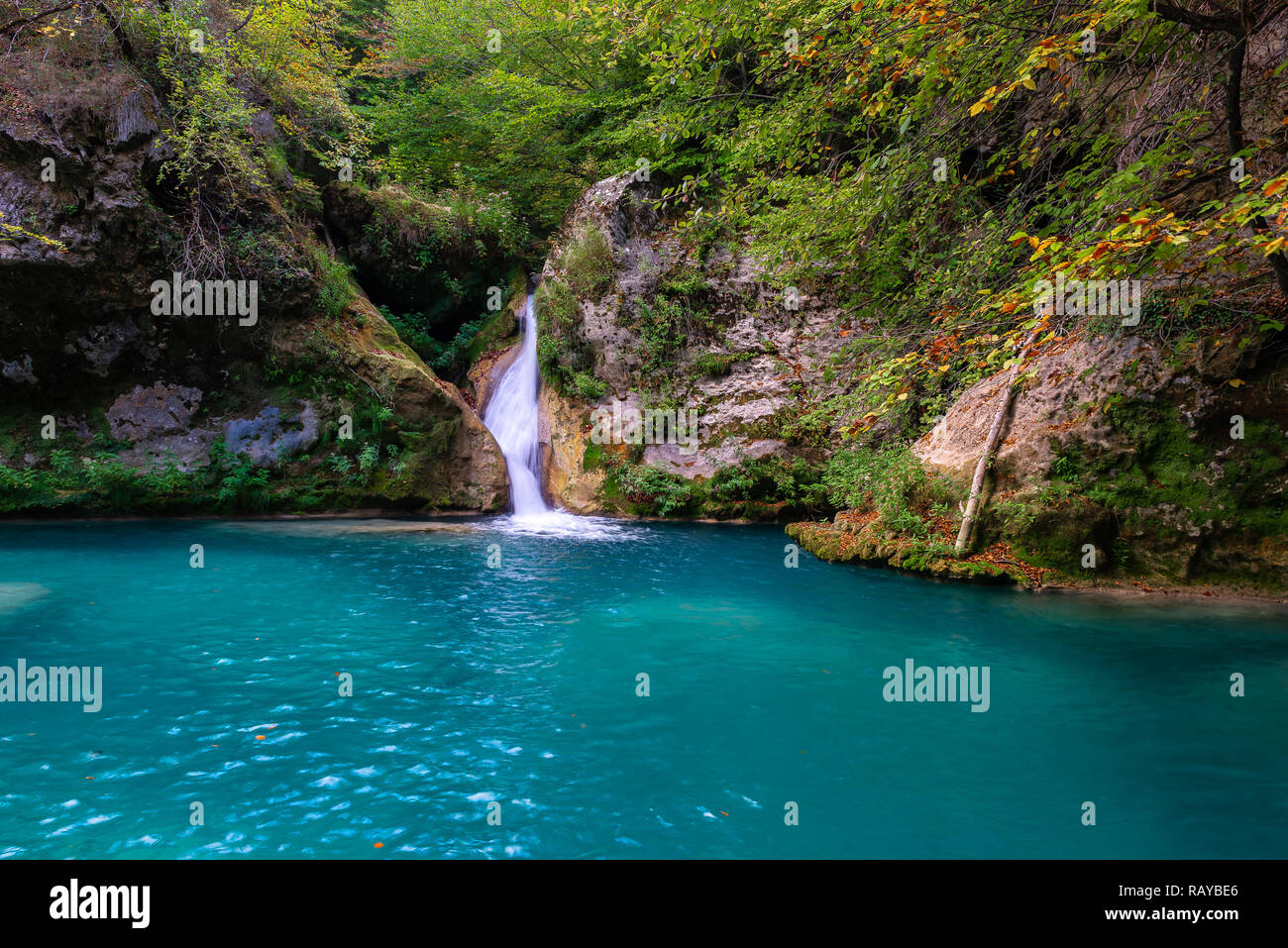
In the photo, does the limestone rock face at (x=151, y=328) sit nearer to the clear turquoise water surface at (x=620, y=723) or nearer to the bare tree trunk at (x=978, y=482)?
the clear turquoise water surface at (x=620, y=723)

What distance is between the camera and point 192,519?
14.5 meters

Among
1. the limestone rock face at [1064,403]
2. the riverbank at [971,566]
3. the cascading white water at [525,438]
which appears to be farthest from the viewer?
the cascading white water at [525,438]

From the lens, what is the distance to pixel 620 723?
547 centimetres

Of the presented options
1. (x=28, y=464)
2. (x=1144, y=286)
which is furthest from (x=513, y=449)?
(x=1144, y=286)

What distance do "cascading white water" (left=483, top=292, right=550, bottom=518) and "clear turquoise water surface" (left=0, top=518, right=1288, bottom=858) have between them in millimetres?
7570

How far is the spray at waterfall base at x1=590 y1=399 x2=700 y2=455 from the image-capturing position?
56.7ft

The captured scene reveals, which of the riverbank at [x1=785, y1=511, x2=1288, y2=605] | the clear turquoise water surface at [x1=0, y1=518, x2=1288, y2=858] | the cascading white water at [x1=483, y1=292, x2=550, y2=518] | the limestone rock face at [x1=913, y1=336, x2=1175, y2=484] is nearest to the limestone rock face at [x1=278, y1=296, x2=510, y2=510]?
the cascading white water at [x1=483, y1=292, x2=550, y2=518]

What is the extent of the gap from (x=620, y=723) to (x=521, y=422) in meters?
13.9

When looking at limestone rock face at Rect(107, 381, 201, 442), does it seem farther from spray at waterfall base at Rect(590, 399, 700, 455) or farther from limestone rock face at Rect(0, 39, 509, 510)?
spray at waterfall base at Rect(590, 399, 700, 455)

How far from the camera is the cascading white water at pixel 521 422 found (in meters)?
17.4

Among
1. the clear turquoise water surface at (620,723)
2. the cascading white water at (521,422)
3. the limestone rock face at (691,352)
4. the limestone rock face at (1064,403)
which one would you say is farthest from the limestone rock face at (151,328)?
the limestone rock face at (1064,403)

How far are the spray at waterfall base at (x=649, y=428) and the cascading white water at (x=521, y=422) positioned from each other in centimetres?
194
